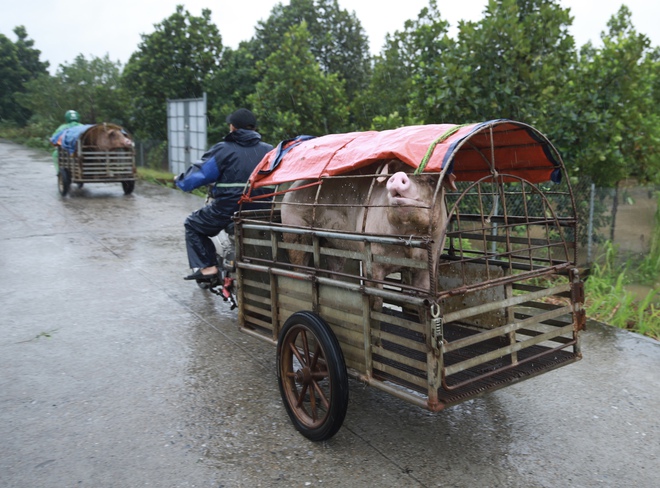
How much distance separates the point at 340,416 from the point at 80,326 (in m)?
3.61

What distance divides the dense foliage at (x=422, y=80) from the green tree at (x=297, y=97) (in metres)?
0.03

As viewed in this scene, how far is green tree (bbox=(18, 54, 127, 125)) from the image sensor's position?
988 inches

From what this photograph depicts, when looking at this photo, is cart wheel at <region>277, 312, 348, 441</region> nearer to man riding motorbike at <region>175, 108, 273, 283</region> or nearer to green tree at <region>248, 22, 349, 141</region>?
man riding motorbike at <region>175, 108, 273, 283</region>

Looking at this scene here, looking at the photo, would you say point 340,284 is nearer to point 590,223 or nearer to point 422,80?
point 590,223

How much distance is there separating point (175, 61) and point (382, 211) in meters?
17.9

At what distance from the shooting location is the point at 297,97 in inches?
512

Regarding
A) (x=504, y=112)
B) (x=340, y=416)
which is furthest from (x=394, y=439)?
(x=504, y=112)

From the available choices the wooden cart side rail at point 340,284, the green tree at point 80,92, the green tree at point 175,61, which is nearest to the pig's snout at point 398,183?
the wooden cart side rail at point 340,284

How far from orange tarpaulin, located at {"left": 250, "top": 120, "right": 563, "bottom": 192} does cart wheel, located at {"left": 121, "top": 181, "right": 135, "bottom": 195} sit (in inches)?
432

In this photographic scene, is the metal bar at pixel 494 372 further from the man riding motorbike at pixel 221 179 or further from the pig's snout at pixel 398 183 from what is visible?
the man riding motorbike at pixel 221 179

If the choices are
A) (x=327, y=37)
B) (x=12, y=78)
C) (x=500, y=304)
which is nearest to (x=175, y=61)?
(x=327, y=37)

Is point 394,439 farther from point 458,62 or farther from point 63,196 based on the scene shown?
point 63,196

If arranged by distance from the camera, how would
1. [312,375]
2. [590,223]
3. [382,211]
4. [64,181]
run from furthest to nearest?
[64,181] → [590,223] → [382,211] → [312,375]

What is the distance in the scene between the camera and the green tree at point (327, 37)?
78.8ft
